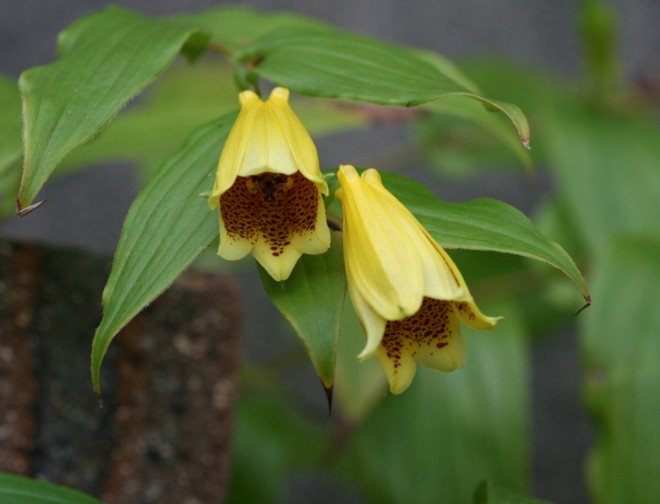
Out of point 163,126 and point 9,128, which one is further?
point 163,126

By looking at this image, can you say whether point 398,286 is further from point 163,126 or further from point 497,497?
point 163,126

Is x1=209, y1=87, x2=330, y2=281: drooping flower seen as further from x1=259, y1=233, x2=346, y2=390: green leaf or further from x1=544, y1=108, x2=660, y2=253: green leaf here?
x1=544, y1=108, x2=660, y2=253: green leaf

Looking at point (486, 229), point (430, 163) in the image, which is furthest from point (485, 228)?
point (430, 163)

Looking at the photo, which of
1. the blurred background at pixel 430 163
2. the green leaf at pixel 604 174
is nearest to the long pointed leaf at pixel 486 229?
the green leaf at pixel 604 174

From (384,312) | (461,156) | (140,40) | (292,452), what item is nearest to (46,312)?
(140,40)

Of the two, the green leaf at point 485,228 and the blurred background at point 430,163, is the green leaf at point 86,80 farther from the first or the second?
the blurred background at point 430,163
